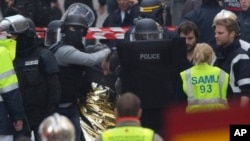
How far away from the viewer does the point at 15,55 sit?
44.8ft

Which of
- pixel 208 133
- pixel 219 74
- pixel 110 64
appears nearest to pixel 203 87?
pixel 219 74

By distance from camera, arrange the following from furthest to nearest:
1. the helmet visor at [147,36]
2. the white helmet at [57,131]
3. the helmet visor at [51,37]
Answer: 1. the helmet visor at [51,37]
2. the helmet visor at [147,36]
3. the white helmet at [57,131]

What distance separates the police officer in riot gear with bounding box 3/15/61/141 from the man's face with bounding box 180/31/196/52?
152 cm

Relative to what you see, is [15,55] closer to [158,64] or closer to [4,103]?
[4,103]

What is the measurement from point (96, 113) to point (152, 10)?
5.73 ft

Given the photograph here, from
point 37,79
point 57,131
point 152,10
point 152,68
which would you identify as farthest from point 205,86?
point 57,131

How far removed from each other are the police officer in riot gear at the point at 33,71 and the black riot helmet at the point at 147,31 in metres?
0.97

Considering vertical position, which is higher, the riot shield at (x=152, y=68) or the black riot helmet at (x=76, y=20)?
the black riot helmet at (x=76, y=20)

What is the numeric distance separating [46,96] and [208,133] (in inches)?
115

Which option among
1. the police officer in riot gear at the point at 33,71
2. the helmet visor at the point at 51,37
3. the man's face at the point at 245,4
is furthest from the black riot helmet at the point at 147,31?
the man's face at the point at 245,4

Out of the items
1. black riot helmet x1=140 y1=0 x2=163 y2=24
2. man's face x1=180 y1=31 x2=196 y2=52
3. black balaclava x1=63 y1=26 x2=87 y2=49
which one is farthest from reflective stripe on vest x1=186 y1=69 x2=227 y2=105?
black riot helmet x1=140 y1=0 x2=163 y2=24

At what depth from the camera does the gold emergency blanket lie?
1512 centimetres

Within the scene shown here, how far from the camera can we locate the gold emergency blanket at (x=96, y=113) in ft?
49.6

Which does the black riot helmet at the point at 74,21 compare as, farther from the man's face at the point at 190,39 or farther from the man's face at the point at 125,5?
the man's face at the point at 125,5
